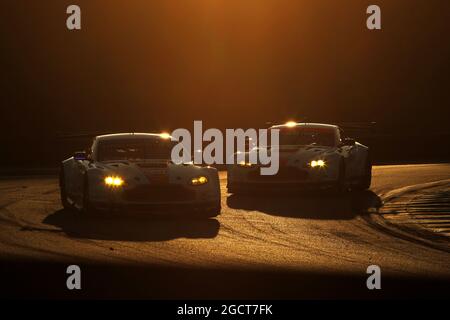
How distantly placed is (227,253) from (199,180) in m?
3.49

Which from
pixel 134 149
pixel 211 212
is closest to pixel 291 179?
pixel 134 149

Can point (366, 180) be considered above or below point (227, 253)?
below

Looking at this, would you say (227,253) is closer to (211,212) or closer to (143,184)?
(143,184)

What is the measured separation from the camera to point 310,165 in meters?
17.4

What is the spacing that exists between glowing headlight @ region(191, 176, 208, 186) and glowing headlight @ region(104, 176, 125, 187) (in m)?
0.86

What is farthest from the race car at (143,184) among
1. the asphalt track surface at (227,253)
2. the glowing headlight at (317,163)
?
the glowing headlight at (317,163)

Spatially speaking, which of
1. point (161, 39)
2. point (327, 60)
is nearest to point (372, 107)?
point (327, 60)

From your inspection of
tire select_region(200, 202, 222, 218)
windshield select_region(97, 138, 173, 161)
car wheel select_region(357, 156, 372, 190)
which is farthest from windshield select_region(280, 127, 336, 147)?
tire select_region(200, 202, 222, 218)

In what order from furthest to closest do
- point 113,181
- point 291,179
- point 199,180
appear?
point 291,179
point 199,180
point 113,181

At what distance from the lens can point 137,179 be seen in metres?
14.0

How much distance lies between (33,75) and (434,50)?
23953 millimetres

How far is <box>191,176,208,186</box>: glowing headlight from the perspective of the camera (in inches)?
558

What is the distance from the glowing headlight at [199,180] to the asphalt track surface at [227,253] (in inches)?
18.5

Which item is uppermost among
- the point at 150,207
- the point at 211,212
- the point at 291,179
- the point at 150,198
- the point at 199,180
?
the point at 199,180
